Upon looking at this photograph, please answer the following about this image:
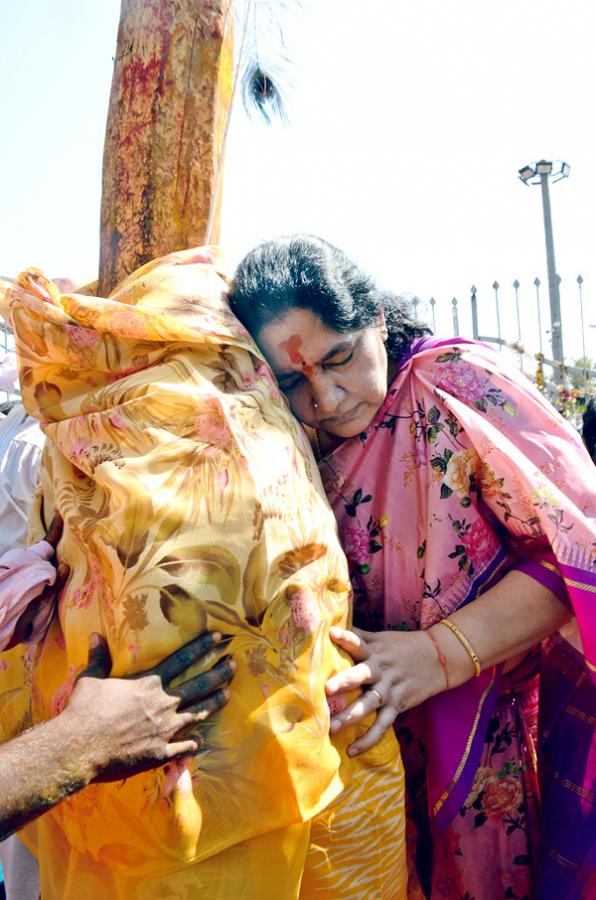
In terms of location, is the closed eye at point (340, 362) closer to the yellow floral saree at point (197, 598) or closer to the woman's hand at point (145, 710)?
the yellow floral saree at point (197, 598)

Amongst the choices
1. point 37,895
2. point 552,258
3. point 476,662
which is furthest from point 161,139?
point 552,258

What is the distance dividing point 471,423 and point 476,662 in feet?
1.99

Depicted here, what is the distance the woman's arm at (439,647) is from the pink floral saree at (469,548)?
2.0 inches

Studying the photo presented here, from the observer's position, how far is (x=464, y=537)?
198 cm

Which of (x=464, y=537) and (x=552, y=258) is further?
(x=552, y=258)

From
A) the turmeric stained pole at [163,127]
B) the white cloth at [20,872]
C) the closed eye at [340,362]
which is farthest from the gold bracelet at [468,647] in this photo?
the white cloth at [20,872]

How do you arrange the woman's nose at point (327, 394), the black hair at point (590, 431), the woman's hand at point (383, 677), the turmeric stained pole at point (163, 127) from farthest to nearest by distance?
1. the black hair at point (590, 431)
2. the turmeric stained pole at point (163, 127)
3. the woman's nose at point (327, 394)
4. the woman's hand at point (383, 677)

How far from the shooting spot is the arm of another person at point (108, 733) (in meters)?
1.30

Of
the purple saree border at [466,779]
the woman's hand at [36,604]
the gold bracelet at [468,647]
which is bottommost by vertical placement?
the purple saree border at [466,779]

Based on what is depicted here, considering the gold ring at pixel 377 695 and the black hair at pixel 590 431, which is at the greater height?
the black hair at pixel 590 431

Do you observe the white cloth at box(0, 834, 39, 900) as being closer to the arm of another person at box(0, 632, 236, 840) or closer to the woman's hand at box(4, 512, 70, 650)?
the woman's hand at box(4, 512, 70, 650)

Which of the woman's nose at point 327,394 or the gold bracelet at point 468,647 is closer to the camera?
the gold bracelet at point 468,647

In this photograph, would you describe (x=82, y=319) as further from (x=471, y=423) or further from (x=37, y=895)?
(x=37, y=895)

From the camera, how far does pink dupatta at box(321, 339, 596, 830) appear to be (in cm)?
188
